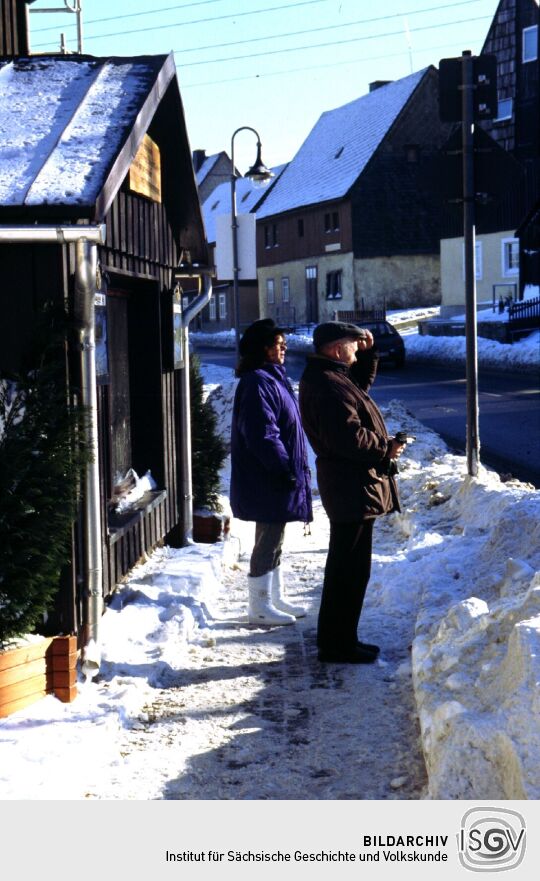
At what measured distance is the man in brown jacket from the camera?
6.20m

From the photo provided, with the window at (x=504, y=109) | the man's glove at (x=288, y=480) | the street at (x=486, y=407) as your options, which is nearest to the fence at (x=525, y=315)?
the street at (x=486, y=407)

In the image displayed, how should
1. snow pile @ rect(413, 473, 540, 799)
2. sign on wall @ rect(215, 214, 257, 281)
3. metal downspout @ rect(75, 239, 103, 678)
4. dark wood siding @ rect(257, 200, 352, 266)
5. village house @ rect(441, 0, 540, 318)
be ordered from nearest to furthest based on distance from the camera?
snow pile @ rect(413, 473, 540, 799) < metal downspout @ rect(75, 239, 103, 678) < sign on wall @ rect(215, 214, 257, 281) < village house @ rect(441, 0, 540, 318) < dark wood siding @ rect(257, 200, 352, 266)

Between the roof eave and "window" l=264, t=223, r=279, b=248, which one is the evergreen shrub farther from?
"window" l=264, t=223, r=279, b=248

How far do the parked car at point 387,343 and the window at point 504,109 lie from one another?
1520 cm

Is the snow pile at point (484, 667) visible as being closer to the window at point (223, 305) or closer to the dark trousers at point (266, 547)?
the dark trousers at point (266, 547)

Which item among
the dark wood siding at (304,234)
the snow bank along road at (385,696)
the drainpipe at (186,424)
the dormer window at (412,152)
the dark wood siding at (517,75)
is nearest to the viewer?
the snow bank along road at (385,696)

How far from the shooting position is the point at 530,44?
43.5 meters

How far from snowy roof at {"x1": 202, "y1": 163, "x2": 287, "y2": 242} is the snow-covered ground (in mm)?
58205

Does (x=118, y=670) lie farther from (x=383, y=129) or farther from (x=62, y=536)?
(x=383, y=129)

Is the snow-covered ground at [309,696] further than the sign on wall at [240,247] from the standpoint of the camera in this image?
No

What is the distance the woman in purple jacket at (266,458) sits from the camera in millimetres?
6891

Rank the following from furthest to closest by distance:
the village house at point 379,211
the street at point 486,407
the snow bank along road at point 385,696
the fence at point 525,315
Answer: the village house at point 379,211 < the fence at point 525,315 < the street at point 486,407 < the snow bank along road at point 385,696

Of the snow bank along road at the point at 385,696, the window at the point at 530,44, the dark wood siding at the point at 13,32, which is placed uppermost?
the window at the point at 530,44
